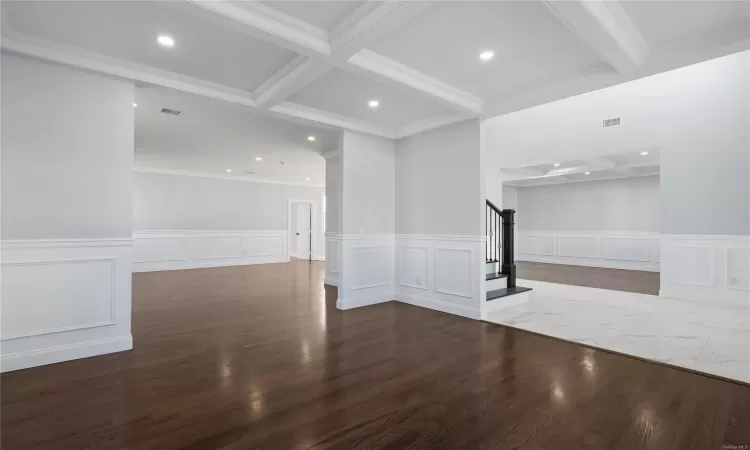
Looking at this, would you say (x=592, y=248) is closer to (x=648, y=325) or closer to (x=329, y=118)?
(x=648, y=325)

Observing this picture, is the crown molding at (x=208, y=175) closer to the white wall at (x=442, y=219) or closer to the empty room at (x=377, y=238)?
the empty room at (x=377, y=238)

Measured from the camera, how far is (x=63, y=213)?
2.95m

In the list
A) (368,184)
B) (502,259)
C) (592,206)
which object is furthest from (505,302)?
(592,206)

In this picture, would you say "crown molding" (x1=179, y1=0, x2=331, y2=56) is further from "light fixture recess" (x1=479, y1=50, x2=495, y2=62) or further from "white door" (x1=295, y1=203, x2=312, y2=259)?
"white door" (x1=295, y1=203, x2=312, y2=259)

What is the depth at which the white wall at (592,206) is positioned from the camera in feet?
29.5

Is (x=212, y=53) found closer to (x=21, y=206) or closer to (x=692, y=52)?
(x=21, y=206)

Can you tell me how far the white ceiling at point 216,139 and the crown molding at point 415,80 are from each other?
1744mm

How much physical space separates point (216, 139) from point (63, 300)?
3.58m

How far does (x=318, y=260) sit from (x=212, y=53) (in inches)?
356

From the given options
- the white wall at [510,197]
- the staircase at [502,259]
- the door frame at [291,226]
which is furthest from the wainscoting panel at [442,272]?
the white wall at [510,197]

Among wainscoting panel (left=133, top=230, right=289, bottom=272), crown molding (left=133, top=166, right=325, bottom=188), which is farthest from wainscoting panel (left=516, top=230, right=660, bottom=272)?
wainscoting panel (left=133, top=230, right=289, bottom=272)

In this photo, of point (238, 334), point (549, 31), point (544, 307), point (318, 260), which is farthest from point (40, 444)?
point (318, 260)

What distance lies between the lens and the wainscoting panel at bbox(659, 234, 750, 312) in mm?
4895

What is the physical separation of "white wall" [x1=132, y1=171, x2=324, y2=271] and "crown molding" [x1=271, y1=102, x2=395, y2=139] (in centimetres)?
653
